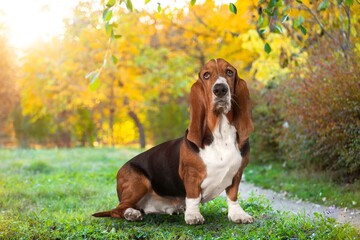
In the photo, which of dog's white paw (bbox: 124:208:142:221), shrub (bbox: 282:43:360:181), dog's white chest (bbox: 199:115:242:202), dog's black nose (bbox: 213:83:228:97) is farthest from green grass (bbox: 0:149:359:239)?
shrub (bbox: 282:43:360:181)

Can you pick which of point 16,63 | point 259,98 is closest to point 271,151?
point 259,98

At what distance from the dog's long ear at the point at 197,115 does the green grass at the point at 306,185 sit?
261 centimetres

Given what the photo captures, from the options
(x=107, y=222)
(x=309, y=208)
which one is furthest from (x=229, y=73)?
(x=309, y=208)

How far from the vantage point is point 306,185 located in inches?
344

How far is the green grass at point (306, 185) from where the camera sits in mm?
7316

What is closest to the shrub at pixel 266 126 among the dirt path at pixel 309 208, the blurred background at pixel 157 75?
the blurred background at pixel 157 75

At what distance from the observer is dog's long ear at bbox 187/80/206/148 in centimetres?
452

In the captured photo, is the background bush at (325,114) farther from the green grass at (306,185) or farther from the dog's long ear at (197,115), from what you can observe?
the dog's long ear at (197,115)

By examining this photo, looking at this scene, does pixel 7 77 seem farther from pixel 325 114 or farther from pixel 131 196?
pixel 131 196

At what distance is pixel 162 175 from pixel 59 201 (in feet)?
8.99

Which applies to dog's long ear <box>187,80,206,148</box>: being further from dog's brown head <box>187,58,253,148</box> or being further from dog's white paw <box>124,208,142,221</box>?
dog's white paw <box>124,208,142,221</box>

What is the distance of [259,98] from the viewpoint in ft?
42.6

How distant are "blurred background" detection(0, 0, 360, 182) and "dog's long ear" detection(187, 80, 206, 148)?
13.0ft

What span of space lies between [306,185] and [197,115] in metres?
4.78
